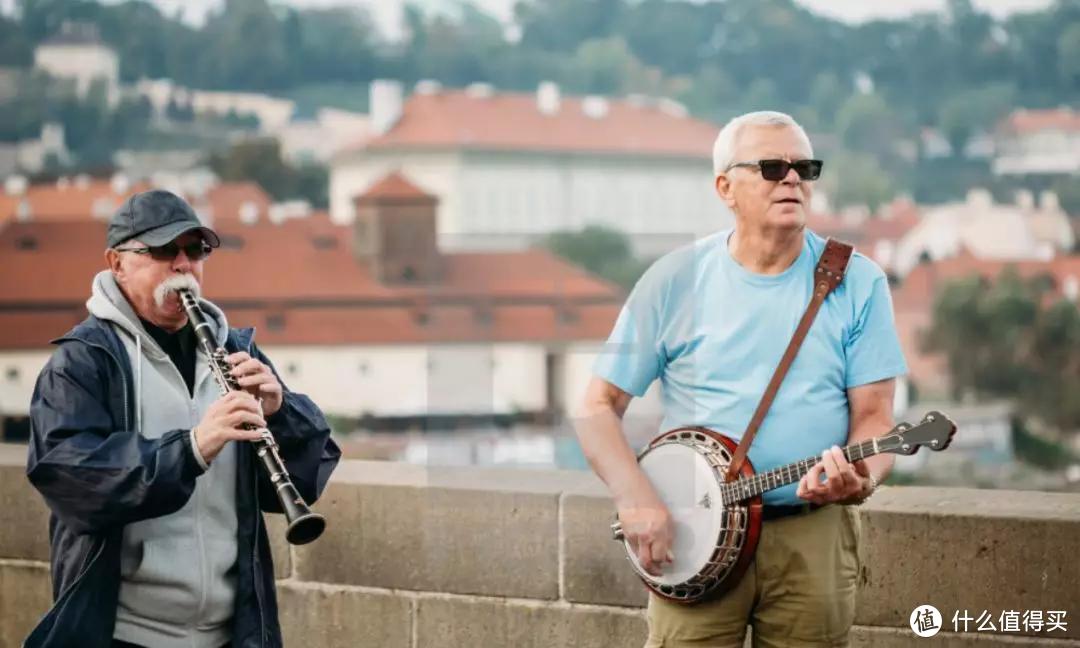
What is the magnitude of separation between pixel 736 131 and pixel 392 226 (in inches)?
4597

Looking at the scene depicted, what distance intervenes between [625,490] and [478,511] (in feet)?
4.48

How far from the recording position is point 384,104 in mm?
147375

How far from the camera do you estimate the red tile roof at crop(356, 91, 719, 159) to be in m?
135

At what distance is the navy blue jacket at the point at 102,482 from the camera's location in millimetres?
2871

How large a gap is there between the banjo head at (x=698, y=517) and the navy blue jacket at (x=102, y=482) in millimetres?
642

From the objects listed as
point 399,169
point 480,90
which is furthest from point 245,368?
point 480,90

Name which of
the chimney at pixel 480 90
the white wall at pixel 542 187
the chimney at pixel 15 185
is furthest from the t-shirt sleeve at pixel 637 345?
the chimney at pixel 480 90

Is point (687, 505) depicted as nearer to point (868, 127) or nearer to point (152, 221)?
point (152, 221)

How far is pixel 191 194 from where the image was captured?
121000 millimetres

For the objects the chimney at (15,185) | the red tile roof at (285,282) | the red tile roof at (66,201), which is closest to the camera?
the red tile roof at (285,282)

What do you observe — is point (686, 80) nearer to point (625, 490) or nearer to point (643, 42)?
point (643, 42)

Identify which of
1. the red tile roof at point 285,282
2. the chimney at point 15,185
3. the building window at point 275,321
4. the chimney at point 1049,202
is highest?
the chimney at point 15,185

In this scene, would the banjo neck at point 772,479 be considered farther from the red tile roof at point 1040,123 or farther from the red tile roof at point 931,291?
the red tile roof at point 1040,123

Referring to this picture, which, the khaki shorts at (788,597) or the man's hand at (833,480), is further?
the khaki shorts at (788,597)
